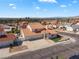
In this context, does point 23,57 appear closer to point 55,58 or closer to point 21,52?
point 21,52

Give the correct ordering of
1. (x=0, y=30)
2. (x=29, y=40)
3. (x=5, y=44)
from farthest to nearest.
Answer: (x=29, y=40) < (x=0, y=30) < (x=5, y=44)

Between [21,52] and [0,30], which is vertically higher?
[0,30]

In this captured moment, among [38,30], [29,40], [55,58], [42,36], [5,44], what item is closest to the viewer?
[55,58]

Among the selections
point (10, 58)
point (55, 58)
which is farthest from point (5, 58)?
point (55, 58)

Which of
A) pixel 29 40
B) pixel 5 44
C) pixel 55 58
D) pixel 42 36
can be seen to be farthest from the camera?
pixel 42 36

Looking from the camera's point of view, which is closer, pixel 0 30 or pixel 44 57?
pixel 44 57

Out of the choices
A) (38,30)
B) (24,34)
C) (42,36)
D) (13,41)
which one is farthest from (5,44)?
(38,30)

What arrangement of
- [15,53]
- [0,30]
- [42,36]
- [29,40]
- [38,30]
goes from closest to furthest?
[15,53] → [0,30] → [29,40] → [42,36] → [38,30]

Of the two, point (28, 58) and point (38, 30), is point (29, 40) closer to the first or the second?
point (38, 30)

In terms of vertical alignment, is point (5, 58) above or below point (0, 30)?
below
